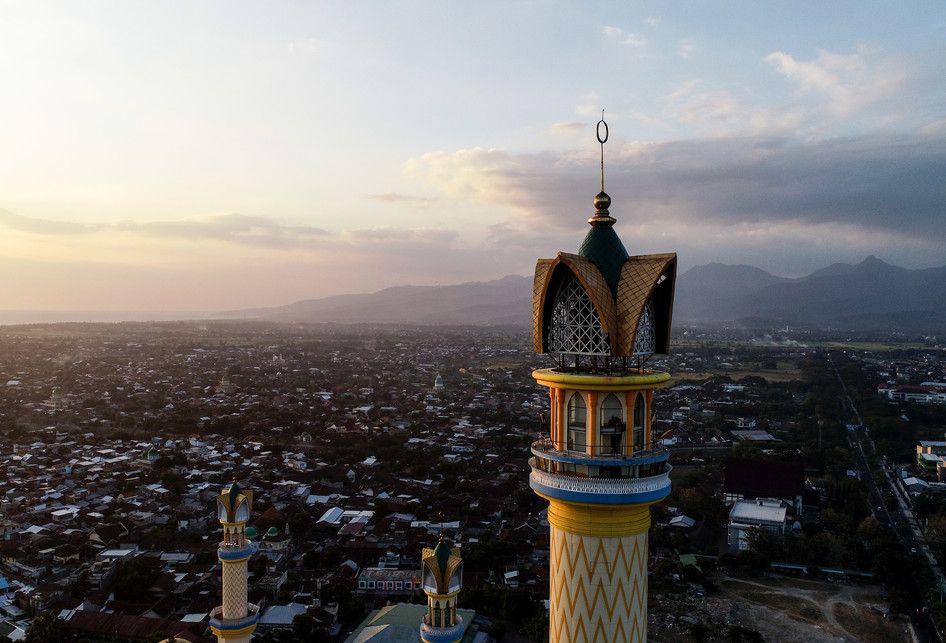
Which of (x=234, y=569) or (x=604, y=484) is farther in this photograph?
(x=234, y=569)

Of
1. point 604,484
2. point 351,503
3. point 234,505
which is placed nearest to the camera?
point 604,484

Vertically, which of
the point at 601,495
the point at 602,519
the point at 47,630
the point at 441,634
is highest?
the point at 601,495

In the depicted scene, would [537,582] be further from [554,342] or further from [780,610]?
[554,342]

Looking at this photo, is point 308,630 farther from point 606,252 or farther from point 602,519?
point 606,252

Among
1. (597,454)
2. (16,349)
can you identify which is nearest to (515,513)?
(597,454)

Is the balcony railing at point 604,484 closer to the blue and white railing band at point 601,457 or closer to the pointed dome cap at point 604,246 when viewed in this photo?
the blue and white railing band at point 601,457

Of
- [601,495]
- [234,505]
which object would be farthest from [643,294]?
[234,505]

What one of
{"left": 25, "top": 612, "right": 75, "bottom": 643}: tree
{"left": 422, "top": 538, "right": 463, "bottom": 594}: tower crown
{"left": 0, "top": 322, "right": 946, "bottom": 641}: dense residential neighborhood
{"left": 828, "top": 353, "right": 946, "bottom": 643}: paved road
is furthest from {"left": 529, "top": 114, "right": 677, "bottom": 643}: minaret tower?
{"left": 828, "top": 353, "right": 946, "bottom": 643}: paved road
